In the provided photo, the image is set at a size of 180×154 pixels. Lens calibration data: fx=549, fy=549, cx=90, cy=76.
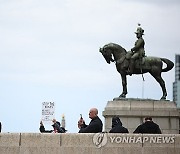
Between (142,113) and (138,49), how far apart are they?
339 cm

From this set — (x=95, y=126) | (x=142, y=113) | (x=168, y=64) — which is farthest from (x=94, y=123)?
(x=168, y=64)

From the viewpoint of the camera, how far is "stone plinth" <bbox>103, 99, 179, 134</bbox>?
1090 inches

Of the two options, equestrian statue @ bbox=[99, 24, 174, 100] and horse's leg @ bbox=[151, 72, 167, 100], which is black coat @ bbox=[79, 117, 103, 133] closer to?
equestrian statue @ bbox=[99, 24, 174, 100]

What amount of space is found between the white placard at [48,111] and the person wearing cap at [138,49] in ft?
17.1

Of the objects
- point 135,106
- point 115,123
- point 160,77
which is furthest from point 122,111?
point 115,123

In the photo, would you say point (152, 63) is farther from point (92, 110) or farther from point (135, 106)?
point (92, 110)

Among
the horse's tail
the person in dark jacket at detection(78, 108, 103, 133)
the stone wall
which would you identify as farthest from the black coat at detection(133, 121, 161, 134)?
the horse's tail

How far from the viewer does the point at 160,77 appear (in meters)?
29.2

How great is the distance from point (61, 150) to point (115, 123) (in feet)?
6.37

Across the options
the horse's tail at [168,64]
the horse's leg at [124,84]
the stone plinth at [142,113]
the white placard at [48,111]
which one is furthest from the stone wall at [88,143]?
the horse's tail at [168,64]

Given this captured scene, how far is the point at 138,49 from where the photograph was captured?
94.0 feet

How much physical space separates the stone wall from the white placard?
855 cm

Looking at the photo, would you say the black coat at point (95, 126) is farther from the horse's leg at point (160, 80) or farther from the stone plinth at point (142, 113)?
the horse's leg at point (160, 80)

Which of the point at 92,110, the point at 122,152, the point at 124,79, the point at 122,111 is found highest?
the point at 124,79
